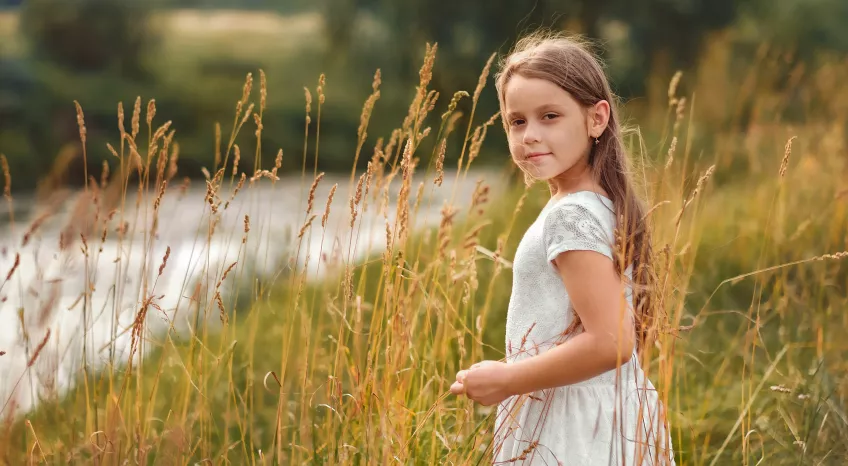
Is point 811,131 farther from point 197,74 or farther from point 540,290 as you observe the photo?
point 197,74

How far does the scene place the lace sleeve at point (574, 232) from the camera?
1.68 m

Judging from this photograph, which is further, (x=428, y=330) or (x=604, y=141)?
(x=428, y=330)

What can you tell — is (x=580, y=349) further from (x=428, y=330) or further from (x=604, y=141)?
(x=428, y=330)

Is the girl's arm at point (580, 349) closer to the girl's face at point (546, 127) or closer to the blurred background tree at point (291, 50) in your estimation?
the girl's face at point (546, 127)

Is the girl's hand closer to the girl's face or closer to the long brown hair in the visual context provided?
the long brown hair

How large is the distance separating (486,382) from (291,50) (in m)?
24.7

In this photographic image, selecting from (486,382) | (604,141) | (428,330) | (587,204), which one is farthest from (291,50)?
(486,382)

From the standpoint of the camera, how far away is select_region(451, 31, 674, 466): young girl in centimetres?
167

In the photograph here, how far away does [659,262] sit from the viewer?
1907mm

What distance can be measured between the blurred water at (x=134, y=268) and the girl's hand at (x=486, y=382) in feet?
1.26

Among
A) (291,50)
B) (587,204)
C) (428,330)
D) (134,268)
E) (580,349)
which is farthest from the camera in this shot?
(291,50)

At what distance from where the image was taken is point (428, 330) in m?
2.51

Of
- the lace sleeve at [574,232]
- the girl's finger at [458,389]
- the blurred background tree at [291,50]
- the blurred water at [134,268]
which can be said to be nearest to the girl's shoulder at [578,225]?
the lace sleeve at [574,232]

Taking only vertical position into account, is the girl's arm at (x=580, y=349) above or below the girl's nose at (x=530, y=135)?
below
